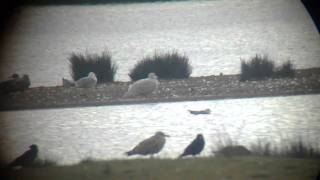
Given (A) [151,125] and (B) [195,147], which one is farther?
(A) [151,125]

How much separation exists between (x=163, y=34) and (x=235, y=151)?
0.69 m

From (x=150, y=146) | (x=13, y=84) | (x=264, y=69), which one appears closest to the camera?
(x=150, y=146)

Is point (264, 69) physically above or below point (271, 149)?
above

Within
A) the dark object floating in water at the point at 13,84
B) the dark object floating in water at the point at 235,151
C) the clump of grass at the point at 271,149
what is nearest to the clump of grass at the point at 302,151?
the clump of grass at the point at 271,149

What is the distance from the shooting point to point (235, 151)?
3736 mm

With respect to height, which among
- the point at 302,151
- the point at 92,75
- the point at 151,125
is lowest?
the point at 302,151

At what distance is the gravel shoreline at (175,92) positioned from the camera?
385 cm

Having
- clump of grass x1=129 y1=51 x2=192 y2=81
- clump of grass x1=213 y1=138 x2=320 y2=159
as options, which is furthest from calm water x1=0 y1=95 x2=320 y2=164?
clump of grass x1=129 y1=51 x2=192 y2=81

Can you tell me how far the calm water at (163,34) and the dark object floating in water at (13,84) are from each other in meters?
0.04

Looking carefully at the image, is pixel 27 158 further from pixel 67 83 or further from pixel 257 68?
pixel 257 68

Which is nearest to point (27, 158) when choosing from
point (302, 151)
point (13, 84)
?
point (13, 84)

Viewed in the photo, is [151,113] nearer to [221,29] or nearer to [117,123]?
[117,123]

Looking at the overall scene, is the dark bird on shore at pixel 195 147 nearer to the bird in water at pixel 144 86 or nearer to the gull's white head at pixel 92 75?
the bird in water at pixel 144 86

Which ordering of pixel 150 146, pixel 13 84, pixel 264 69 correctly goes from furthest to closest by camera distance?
1. pixel 264 69
2. pixel 13 84
3. pixel 150 146
